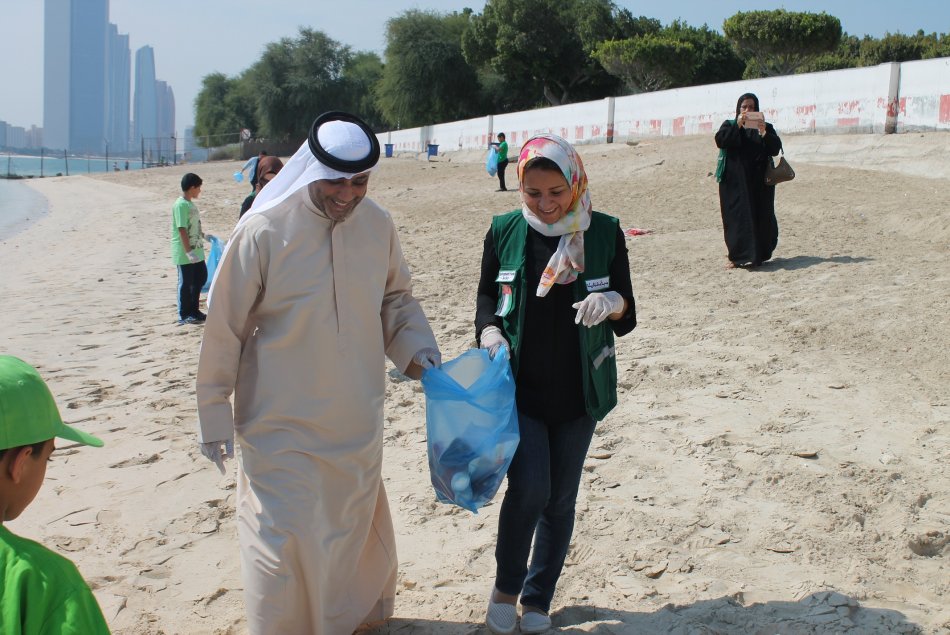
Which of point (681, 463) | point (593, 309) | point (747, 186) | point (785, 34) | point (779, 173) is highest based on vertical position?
point (785, 34)

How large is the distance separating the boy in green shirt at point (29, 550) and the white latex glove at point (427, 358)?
151 centimetres

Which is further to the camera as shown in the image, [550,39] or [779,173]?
[550,39]

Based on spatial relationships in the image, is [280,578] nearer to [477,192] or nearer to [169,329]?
[169,329]

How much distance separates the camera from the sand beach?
135 inches

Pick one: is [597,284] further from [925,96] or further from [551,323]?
[925,96]

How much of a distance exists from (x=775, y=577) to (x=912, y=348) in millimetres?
3080

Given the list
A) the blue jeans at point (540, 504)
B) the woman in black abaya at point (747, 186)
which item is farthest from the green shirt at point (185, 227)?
the blue jeans at point (540, 504)

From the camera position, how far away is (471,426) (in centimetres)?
297

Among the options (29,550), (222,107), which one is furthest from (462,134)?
(222,107)

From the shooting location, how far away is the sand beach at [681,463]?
11.2 ft

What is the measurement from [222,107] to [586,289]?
79.6 meters

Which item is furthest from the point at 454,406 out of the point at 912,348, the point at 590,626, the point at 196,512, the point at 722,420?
the point at 912,348

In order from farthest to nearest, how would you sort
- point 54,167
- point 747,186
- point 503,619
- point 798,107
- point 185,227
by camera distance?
point 54,167, point 798,107, point 747,186, point 185,227, point 503,619

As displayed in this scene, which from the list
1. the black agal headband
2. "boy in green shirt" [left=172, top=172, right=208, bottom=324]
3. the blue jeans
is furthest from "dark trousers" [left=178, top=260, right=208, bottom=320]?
the blue jeans
